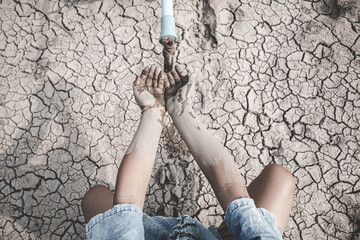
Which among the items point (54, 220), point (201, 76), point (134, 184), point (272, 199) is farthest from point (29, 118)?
→ point (272, 199)

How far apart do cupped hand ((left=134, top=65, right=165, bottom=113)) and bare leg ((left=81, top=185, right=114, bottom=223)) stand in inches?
21.1

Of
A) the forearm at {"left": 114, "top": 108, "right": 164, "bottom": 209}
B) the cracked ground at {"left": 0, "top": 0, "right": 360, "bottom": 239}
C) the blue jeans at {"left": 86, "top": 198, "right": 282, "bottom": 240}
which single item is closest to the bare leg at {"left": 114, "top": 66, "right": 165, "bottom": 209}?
the forearm at {"left": 114, "top": 108, "right": 164, "bottom": 209}

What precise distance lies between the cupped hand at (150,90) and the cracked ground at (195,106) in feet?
1.27

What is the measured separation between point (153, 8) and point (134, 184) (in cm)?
153

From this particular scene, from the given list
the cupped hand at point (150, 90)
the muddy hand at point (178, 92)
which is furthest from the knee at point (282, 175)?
the cupped hand at point (150, 90)

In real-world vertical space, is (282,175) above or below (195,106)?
below

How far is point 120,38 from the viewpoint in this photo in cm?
206

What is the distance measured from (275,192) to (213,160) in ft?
1.21

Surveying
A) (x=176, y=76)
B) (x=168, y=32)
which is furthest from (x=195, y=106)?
(x=168, y=32)

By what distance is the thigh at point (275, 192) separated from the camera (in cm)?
125

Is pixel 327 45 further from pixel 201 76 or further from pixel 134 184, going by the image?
pixel 134 184

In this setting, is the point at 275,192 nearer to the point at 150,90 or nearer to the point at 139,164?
the point at 139,164

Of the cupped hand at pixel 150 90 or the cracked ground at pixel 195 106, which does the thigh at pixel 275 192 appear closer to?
the cracked ground at pixel 195 106

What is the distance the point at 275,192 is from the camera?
1.29 meters
